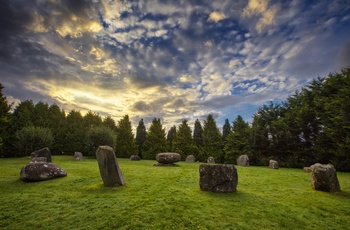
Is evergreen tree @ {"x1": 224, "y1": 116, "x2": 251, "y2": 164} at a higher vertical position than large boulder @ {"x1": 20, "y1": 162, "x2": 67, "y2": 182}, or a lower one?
higher

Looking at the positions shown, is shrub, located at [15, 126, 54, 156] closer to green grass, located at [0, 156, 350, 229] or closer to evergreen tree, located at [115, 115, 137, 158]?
evergreen tree, located at [115, 115, 137, 158]

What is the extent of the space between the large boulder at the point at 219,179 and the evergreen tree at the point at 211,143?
26.2m

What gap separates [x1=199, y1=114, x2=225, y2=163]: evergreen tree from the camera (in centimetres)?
3359

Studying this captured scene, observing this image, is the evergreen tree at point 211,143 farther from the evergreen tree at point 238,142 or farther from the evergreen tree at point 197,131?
the evergreen tree at point 197,131

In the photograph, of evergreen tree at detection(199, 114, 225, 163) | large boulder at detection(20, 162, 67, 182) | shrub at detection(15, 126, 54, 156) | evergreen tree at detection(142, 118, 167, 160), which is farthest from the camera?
evergreen tree at detection(142, 118, 167, 160)

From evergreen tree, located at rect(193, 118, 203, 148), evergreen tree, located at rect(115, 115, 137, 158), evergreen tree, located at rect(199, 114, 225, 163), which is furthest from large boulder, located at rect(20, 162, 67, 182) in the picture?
evergreen tree, located at rect(193, 118, 203, 148)

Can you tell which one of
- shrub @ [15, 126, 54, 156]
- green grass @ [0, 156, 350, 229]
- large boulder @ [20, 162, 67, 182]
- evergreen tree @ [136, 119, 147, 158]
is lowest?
green grass @ [0, 156, 350, 229]

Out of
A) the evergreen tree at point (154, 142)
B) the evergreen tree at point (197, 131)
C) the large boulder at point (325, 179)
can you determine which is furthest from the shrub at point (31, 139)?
the large boulder at point (325, 179)

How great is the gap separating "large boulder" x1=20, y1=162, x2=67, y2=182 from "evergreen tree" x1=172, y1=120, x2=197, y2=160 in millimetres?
28684

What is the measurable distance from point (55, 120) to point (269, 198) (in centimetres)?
4472

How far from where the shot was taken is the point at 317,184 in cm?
863

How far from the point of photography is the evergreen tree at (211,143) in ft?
110

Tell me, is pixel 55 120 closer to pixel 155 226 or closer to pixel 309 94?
pixel 155 226

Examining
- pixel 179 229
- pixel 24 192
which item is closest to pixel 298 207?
pixel 179 229
